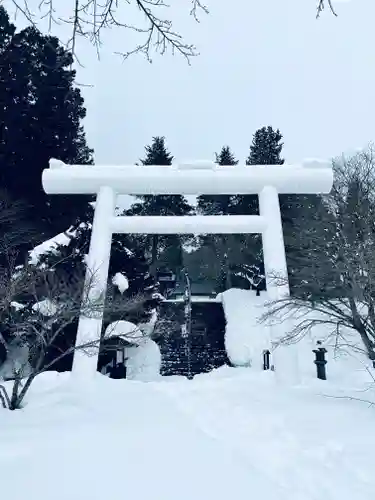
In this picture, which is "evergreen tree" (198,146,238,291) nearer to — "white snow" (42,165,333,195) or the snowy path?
"white snow" (42,165,333,195)

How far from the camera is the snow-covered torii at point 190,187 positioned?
7637mm

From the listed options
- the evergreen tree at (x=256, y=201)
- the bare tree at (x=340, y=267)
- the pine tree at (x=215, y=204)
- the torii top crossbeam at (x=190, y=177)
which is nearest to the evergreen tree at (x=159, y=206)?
the pine tree at (x=215, y=204)

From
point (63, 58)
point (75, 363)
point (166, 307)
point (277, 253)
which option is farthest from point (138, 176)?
point (166, 307)

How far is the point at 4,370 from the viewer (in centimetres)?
1044

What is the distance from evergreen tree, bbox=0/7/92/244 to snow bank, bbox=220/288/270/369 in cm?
683

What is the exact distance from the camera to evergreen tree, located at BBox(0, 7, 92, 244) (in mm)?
12758

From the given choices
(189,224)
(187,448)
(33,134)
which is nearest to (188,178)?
(189,224)

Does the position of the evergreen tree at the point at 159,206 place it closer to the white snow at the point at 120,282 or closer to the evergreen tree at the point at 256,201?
the evergreen tree at the point at 256,201

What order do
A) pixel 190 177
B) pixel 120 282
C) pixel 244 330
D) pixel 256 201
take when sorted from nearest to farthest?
pixel 190 177
pixel 120 282
pixel 244 330
pixel 256 201

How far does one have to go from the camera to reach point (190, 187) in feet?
25.9

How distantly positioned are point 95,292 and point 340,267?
4.64 m

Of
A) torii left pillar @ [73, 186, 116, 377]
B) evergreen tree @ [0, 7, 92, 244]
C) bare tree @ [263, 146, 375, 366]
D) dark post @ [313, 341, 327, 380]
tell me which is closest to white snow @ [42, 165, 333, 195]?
torii left pillar @ [73, 186, 116, 377]

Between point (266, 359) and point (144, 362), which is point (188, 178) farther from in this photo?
point (144, 362)

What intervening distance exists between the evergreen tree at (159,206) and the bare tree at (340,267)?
7.50m
